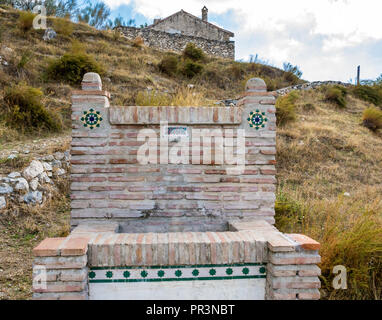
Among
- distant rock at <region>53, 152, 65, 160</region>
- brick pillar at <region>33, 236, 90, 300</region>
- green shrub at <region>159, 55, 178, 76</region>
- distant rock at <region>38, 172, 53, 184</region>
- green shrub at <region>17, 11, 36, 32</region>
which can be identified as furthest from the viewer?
green shrub at <region>159, 55, 178, 76</region>

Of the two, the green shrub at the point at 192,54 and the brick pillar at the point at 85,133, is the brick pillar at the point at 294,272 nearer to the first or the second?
the brick pillar at the point at 85,133

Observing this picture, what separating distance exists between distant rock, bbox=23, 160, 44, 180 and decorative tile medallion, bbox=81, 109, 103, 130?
2578 mm

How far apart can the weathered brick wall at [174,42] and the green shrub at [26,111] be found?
14.1 m

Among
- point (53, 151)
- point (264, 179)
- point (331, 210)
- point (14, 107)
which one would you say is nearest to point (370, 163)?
point (331, 210)

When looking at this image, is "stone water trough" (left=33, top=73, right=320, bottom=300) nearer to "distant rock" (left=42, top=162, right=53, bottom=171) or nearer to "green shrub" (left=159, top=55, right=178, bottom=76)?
"distant rock" (left=42, top=162, right=53, bottom=171)

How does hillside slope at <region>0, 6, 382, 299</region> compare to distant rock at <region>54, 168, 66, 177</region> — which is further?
distant rock at <region>54, 168, 66, 177</region>

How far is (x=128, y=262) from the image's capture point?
2.35 m

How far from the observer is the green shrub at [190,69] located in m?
13.9

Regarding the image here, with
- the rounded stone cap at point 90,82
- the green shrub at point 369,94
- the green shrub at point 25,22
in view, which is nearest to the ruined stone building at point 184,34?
the green shrub at point 25,22

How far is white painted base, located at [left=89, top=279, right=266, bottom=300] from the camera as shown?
2398 mm

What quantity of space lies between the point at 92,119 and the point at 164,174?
88 centimetres

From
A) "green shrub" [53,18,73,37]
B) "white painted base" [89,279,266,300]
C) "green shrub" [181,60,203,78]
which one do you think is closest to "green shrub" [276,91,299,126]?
"green shrub" [181,60,203,78]

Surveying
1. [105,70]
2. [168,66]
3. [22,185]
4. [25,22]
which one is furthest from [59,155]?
[25,22]
